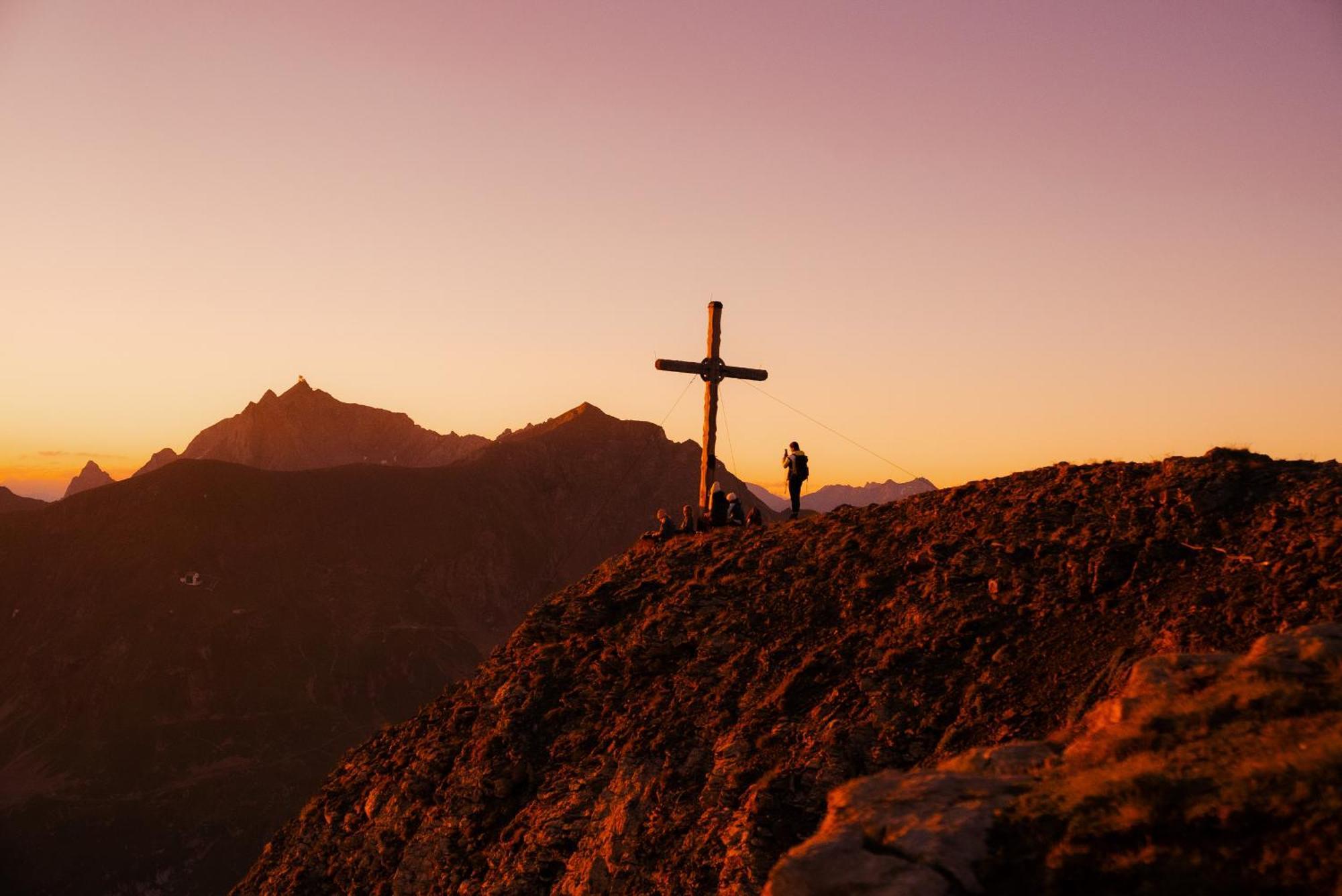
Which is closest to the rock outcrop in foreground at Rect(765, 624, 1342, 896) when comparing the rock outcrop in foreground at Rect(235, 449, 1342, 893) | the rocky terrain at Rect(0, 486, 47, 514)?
the rock outcrop in foreground at Rect(235, 449, 1342, 893)

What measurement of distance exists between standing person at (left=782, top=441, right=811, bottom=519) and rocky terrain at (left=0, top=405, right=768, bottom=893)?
7832 centimetres

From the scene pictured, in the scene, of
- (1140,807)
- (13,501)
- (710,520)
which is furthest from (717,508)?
(13,501)

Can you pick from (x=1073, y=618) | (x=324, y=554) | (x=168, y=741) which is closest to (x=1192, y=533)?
(x=1073, y=618)

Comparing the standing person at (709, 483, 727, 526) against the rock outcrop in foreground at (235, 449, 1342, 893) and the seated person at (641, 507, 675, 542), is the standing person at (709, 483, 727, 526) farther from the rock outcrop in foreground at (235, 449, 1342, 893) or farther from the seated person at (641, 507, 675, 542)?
the rock outcrop in foreground at (235, 449, 1342, 893)

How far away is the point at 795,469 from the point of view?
950 inches

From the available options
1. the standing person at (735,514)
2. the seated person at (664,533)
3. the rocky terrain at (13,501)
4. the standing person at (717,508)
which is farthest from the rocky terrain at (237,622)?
the standing person at (735,514)

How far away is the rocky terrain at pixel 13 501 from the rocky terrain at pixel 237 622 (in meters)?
38.7

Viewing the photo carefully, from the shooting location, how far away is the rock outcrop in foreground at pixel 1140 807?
7.75m

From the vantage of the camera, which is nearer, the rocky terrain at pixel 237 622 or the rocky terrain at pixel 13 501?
the rocky terrain at pixel 237 622

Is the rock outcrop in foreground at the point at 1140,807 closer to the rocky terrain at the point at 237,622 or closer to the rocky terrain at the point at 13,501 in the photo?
the rocky terrain at the point at 237,622

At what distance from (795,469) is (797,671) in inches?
326

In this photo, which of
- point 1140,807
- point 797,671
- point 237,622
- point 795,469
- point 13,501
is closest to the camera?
point 1140,807

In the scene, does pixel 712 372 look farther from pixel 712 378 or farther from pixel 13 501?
pixel 13 501

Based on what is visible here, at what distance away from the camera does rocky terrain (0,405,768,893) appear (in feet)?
291
